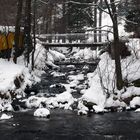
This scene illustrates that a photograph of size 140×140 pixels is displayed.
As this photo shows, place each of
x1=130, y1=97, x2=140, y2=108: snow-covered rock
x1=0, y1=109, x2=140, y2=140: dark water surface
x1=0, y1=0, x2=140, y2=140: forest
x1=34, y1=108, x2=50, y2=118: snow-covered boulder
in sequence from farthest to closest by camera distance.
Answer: x1=130, y1=97, x2=140, y2=108: snow-covered rock → x1=34, y1=108, x2=50, y2=118: snow-covered boulder → x1=0, y1=0, x2=140, y2=140: forest → x1=0, y1=109, x2=140, y2=140: dark water surface

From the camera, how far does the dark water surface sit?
1509 centimetres

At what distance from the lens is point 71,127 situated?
1653cm

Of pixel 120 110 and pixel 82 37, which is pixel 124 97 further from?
pixel 82 37

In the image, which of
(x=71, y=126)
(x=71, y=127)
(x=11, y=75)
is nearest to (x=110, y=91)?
(x=71, y=126)

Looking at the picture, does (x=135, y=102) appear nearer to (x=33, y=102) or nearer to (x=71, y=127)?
(x=71, y=127)

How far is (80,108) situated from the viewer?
19922mm

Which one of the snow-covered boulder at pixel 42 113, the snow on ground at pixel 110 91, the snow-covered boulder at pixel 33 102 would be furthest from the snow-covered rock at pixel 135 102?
the snow-covered boulder at pixel 33 102

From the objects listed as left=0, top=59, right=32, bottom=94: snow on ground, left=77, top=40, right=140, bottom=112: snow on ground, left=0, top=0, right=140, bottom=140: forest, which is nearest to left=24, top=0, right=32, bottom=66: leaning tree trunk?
left=0, top=0, right=140, bottom=140: forest

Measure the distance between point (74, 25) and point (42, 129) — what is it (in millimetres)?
34618

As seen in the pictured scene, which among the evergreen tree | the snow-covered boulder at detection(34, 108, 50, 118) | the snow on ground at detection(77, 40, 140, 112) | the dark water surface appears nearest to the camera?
the dark water surface

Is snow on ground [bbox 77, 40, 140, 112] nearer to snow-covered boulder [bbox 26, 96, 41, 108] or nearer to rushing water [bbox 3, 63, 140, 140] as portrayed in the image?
rushing water [bbox 3, 63, 140, 140]

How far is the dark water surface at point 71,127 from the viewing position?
15.1 m

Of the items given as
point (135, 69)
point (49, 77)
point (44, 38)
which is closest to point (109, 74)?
point (135, 69)

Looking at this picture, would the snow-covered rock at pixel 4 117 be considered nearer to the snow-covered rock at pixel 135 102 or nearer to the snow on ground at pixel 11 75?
the snow on ground at pixel 11 75
